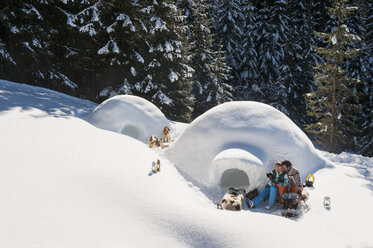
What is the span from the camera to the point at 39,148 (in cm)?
607

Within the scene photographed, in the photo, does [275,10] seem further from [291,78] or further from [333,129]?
[333,129]

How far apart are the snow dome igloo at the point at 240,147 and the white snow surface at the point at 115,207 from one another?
1.92 ft

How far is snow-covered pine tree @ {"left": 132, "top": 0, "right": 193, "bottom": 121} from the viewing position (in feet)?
52.5

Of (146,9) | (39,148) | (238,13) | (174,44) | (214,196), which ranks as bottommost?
(214,196)

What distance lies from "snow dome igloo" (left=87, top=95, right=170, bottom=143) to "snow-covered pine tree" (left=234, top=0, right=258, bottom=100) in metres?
14.8

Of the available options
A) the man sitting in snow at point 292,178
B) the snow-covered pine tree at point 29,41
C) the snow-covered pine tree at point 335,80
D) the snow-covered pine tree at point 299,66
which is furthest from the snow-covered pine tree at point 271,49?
the man sitting in snow at point 292,178

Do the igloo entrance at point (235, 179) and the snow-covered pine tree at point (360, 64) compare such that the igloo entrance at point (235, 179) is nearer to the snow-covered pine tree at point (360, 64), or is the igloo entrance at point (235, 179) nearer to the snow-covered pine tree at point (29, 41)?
the snow-covered pine tree at point (29, 41)

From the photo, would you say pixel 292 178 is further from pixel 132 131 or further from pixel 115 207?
pixel 132 131

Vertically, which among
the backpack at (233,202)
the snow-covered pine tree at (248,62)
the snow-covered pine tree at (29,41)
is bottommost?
the backpack at (233,202)

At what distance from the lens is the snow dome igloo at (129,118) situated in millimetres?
11570

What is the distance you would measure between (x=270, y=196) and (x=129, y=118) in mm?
7263

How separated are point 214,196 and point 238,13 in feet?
79.3

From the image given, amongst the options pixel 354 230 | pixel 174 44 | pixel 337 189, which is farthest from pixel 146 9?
pixel 354 230

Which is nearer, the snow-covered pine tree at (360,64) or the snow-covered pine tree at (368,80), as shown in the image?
the snow-covered pine tree at (368,80)
